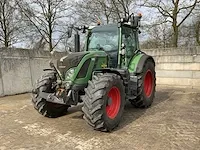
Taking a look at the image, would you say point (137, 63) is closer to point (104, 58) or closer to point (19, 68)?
point (104, 58)

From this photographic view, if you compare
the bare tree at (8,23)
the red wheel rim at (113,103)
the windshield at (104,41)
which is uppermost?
the bare tree at (8,23)

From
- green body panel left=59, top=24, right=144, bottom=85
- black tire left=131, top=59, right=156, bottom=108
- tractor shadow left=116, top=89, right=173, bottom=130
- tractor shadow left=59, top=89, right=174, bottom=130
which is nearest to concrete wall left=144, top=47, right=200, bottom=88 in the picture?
tractor shadow left=116, top=89, right=173, bottom=130

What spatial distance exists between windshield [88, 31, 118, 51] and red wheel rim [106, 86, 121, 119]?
128 centimetres

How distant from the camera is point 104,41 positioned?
18.5 feet

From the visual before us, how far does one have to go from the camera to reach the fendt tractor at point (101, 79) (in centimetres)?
409

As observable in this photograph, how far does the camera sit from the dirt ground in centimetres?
364

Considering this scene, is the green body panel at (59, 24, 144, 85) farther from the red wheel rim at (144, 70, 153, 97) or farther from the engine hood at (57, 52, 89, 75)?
the red wheel rim at (144, 70, 153, 97)

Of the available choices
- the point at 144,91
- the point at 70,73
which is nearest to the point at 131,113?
the point at 144,91

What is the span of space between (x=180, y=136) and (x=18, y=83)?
21.7 ft

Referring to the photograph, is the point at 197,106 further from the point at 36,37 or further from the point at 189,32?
the point at 36,37

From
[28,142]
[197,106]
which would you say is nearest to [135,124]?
[28,142]

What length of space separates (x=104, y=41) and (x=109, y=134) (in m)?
2.29

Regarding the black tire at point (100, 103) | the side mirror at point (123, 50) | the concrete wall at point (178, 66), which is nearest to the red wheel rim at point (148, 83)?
the side mirror at point (123, 50)

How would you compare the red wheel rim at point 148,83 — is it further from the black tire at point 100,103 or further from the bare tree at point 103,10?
the bare tree at point 103,10
